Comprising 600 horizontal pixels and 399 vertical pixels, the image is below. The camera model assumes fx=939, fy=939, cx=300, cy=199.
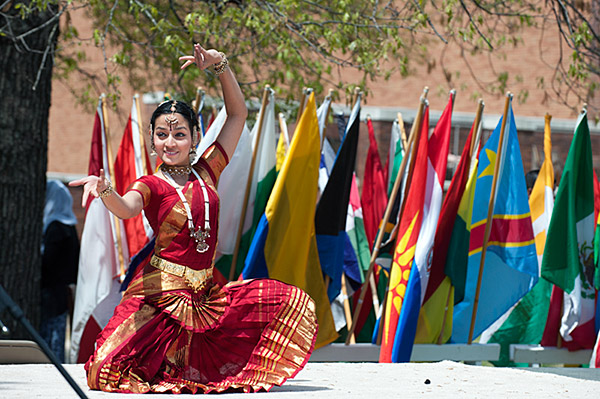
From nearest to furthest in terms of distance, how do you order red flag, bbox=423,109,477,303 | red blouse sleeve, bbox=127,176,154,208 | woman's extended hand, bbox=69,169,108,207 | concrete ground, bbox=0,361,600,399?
woman's extended hand, bbox=69,169,108,207 → concrete ground, bbox=0,361,600,399 → red blouse sleeve, bbox=127,176,154,208 → red flag, bbox=423,109,477,303

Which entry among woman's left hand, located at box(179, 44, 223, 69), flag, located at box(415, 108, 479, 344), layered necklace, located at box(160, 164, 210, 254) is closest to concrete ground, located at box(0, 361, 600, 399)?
layered necklace, located at box(160, 164, 210, 254)

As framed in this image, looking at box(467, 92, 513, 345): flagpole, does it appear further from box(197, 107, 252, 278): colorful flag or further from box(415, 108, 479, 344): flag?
box(197, 107, 252, 278): colorful flag

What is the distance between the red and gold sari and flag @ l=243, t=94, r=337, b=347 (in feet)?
5.34

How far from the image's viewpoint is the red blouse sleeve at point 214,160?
4.52m

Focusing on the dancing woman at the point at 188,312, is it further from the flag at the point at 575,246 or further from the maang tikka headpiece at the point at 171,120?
the flag at the point at 575,246

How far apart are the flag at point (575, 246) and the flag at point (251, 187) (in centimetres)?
199

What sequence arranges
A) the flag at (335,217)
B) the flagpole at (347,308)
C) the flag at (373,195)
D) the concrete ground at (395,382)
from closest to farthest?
the concrete ground at (395,382) < the flag at (335,217) < the flagpole at (347,308) < the flag at (373,195)

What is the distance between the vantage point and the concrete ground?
13.5 feet

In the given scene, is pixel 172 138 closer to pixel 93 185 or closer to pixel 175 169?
pixel 175 169

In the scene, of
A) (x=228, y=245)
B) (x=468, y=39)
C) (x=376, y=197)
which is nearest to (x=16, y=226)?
(x=228, y=245)

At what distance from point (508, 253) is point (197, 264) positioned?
115 inches

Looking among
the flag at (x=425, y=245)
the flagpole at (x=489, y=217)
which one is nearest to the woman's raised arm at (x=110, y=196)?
the flag at (x=425, y=245)

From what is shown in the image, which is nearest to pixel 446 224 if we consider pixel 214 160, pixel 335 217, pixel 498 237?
pixel 498 237

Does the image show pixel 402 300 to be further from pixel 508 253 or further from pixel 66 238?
pixel 66 238
